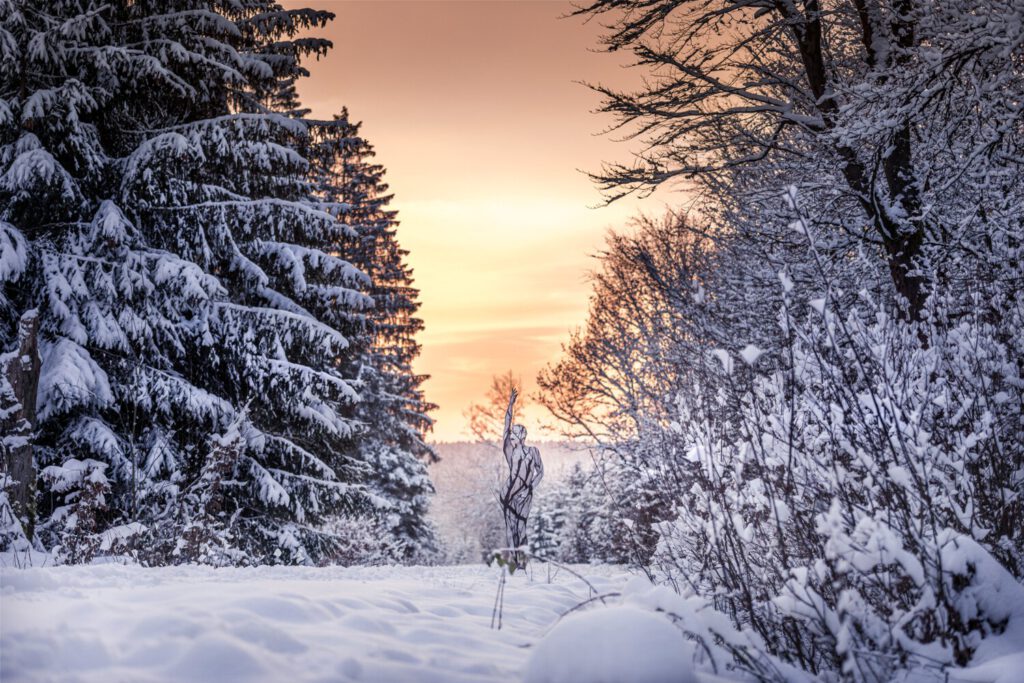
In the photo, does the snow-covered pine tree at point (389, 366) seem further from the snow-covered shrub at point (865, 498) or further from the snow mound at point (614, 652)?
the snow mound at point (614, 652)

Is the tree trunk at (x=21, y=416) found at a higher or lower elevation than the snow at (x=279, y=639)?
higher

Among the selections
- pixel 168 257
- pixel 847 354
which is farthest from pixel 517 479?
pixel 168 257

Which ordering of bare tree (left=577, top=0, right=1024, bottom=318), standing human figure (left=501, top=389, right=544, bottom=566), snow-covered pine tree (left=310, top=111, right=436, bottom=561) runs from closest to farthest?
1. bare tree (left=577, top=0, right=1024, bottom=318)
2. standing human figure (left=501, top=389, right=544, bottom=566)
3. snow-covered pine tree (left=310, top=111, right=436, bottom=561)

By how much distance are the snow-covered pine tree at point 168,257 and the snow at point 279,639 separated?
17.8ft

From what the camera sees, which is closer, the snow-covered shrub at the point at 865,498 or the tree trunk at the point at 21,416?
the snow-covered shrub at the point at 865,498

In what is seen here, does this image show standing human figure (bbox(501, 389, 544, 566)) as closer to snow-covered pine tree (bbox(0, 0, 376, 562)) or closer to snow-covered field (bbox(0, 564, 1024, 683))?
snow-covered pine tree (bbox(0, 0, 376, 562))

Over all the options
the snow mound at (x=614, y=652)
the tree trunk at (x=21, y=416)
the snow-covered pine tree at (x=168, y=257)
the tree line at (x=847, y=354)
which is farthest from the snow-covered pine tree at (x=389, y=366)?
the snow mound at (x=614, y=652)

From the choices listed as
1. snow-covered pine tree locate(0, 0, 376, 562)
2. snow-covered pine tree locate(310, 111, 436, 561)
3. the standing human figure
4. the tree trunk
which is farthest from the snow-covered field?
snow-covered pine tree locate(310, 111, 436, 561)

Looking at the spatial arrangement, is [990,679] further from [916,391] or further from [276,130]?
[276,130]

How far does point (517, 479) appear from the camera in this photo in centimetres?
755

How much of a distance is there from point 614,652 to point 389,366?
21.0 m

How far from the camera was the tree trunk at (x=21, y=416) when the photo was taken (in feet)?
21.0

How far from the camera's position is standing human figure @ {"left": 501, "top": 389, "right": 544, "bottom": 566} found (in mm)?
7504

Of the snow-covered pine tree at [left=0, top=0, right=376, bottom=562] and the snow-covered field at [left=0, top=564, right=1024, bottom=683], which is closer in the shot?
the snow-covered field at [left=0, top=564, right=1024, bottom=683]
